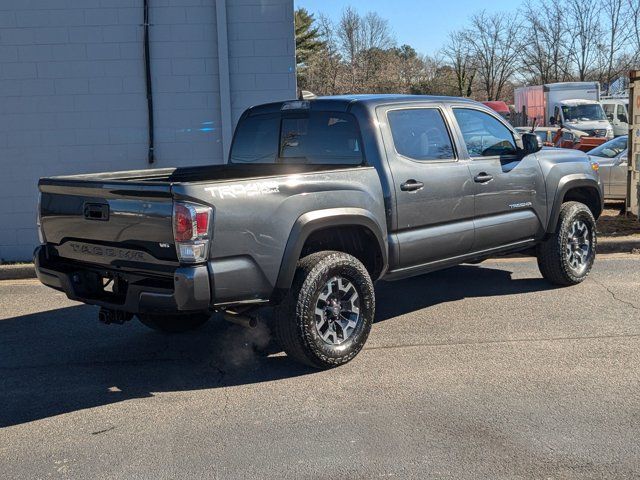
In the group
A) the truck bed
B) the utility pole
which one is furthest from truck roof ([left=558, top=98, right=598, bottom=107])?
the truck bed

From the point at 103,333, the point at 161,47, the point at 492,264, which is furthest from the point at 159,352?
the point at 161,47

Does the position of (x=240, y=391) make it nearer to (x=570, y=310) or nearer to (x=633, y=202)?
(x=570, y=310)

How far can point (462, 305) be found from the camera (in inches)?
274

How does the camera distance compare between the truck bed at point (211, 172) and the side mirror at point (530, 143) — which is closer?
the truck bed at point (211, 172)

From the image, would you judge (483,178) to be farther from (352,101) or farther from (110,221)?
(110,221)

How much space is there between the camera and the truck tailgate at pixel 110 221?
4.46m

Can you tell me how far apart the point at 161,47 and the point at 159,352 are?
5.33 metres

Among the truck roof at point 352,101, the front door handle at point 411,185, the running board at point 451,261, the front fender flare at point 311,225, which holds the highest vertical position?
the truck roof at point 352,101

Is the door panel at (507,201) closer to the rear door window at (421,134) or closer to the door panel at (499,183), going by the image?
the door panel at (499,183)

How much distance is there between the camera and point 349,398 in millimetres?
4668

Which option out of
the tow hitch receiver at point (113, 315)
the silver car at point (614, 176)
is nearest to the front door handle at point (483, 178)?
the tow hitch receiver at point (113, 315)

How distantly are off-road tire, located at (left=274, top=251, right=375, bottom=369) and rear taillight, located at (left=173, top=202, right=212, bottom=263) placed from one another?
826mm

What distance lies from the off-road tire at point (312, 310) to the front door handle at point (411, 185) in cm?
76

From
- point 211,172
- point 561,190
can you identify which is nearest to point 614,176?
point 561,190
